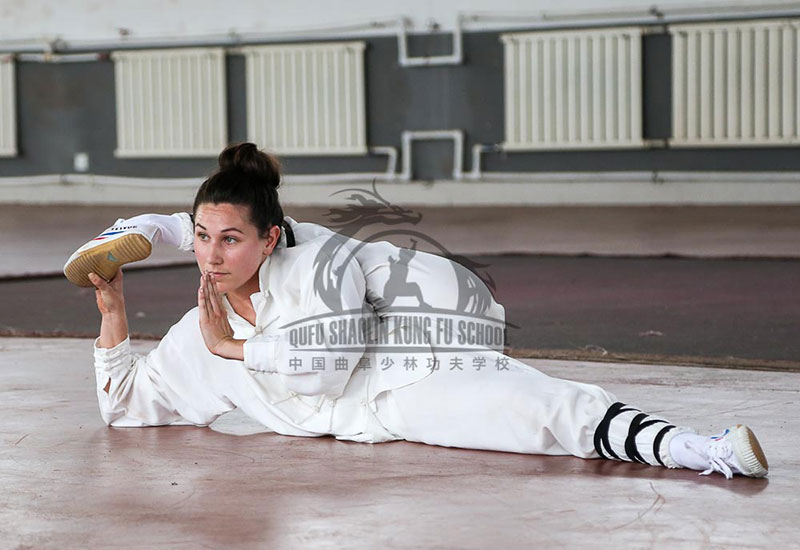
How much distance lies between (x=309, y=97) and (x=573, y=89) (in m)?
1.92

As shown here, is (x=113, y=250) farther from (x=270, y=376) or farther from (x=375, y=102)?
(x=375, y=102)

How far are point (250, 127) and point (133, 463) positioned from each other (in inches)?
287

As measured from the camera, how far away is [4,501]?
6.12 feet

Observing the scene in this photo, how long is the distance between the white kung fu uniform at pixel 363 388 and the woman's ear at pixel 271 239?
25mm

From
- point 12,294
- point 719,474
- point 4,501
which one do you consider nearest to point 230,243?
point 4,501

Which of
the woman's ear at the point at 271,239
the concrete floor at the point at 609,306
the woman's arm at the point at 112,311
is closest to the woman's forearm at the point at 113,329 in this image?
the woman's arm at the point at 112,311

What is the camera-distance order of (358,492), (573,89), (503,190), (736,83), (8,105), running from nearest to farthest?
(358,492), (736,83), (573,89), (503,190), (8,105)

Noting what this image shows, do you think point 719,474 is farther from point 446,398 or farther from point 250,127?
point 250,127

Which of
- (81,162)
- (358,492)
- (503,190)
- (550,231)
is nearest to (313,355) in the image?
(358,492)

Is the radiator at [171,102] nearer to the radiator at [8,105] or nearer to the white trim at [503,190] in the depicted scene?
the white trim at [503,190]

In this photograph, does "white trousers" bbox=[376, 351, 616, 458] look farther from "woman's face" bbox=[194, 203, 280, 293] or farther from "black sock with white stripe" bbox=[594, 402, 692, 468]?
"woman's face" bbox=[194, 203, 280, 293]

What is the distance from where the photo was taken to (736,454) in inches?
75.4

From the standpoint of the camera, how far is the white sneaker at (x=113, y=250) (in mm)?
2148

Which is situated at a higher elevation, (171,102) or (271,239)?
(171,102)
